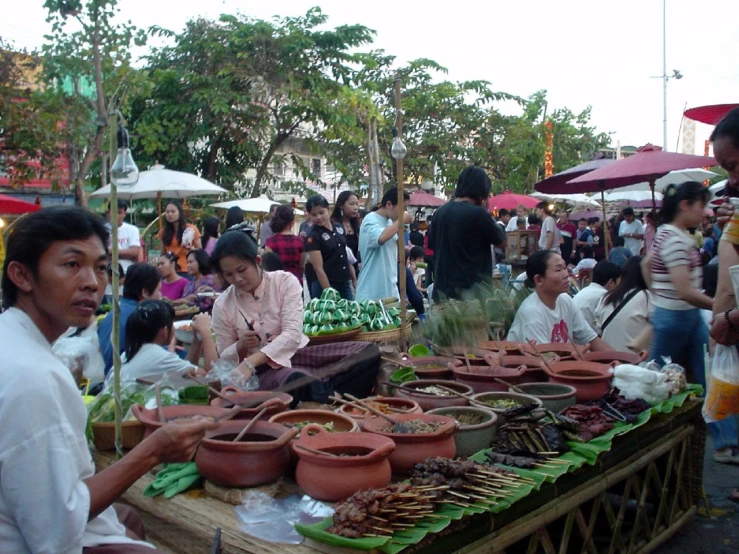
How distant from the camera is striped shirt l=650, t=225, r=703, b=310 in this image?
3.87 meters

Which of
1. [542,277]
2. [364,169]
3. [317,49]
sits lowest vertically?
[542,277]

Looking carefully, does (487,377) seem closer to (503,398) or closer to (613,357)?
(503,398)

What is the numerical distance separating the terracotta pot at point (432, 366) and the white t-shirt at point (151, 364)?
118cm

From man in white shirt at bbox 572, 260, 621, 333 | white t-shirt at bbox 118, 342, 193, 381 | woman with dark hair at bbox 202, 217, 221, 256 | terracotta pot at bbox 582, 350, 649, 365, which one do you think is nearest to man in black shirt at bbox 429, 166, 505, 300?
man in white shirt at bbox 572, 260, 621, 333

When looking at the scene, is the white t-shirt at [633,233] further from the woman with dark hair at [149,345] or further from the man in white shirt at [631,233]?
the woman with dark hair at [149,345]

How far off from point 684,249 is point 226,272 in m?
2.68

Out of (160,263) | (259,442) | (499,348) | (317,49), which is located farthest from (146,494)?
(317,49)

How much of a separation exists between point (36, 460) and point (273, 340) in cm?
196

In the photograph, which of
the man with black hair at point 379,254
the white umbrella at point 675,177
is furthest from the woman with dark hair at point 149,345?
the white umbrella at point 675,177

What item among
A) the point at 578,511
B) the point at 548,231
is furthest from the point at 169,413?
the point at 548,231

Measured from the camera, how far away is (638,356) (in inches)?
136

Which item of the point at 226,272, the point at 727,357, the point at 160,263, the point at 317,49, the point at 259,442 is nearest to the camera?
the point at 259,442

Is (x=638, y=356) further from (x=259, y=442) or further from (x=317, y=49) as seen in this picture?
(x=317, y=49)

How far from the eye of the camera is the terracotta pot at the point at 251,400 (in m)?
2.49
